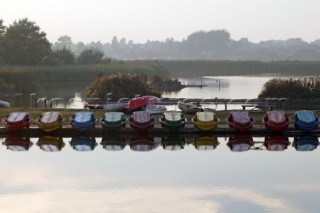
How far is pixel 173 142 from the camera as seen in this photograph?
31750 millimetres

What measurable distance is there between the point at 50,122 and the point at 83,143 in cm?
242

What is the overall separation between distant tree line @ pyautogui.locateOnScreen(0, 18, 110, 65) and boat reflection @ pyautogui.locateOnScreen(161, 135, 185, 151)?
193ft

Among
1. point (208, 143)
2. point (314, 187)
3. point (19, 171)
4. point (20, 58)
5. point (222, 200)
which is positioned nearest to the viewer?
point (222, 200)

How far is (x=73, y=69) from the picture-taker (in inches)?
3334

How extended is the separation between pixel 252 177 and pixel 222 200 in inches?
128

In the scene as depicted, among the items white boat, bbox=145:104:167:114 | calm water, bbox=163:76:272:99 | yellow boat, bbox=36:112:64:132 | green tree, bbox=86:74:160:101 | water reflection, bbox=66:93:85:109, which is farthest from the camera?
calm water, bbox=163:76:272:99

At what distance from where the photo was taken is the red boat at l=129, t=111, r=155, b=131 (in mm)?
33188

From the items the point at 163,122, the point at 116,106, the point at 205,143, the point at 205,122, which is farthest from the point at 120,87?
the point at 205,143

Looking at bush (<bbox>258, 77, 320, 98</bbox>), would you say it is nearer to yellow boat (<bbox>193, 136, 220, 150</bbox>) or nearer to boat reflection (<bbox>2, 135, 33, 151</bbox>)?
yellow boat (<bbox>193, 136, 220, 150</bbox>)

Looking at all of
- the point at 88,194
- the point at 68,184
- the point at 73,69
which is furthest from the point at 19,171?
the point at 73,69

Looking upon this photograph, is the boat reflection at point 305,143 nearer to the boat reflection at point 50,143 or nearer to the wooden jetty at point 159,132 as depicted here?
the wooden jetty at point 159,132

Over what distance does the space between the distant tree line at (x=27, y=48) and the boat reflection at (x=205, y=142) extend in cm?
5958

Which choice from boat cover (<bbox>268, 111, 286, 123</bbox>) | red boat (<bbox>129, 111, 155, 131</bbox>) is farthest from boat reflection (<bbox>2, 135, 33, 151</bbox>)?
boat cover (<bbox>268, 111, 286, 123</bbox>)

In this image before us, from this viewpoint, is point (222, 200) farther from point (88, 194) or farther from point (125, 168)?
point (125, 168)
